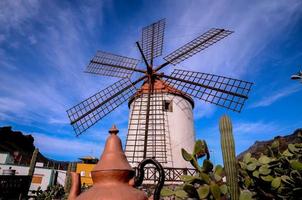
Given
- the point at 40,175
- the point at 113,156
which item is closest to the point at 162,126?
the point at 113,156

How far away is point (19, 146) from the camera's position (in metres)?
30.0

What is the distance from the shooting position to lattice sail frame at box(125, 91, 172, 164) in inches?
404

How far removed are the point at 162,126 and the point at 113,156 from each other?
906 centimetres

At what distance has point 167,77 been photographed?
37.9ft

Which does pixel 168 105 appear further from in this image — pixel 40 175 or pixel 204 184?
pixel 40 175

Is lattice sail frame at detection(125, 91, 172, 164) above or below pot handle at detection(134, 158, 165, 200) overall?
above

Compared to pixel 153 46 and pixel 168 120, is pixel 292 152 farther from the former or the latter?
pixel 153 46

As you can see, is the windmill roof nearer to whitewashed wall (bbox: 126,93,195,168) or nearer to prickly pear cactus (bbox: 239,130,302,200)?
whitewashed wall (bbox: 126,93,195,168)

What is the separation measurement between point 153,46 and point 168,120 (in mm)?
4120

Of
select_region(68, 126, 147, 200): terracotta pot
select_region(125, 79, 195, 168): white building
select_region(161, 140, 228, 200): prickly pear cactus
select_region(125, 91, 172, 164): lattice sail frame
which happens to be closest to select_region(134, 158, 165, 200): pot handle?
select_region(68, 126, 147, 200): terracotta pot

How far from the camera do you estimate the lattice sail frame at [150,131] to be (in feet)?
33.6

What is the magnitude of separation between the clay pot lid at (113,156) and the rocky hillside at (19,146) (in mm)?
24413

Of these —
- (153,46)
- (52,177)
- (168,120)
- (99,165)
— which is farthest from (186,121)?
(52,177)

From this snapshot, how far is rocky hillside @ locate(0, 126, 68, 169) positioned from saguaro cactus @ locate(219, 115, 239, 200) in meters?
24.2
